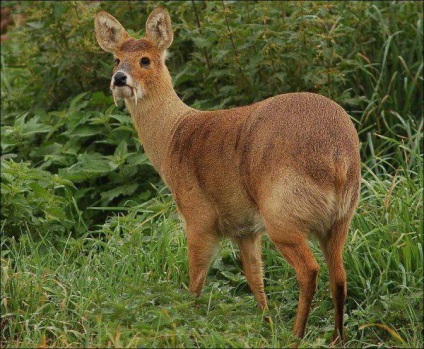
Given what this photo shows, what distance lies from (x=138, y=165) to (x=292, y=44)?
1440 mm

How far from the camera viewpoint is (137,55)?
20.8 ft

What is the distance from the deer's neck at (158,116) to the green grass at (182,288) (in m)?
0.66

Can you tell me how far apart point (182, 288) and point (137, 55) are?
1393mm

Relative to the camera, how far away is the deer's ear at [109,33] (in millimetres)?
6586

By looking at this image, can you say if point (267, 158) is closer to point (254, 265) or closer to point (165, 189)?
point (254, 265)

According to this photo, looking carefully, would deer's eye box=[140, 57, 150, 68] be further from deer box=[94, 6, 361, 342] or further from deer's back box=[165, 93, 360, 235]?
deer's back box=[165, 93, 360, 235]

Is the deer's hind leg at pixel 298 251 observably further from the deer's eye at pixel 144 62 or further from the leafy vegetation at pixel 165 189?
the deer's eye at pixel 144 62

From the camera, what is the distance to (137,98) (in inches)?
250

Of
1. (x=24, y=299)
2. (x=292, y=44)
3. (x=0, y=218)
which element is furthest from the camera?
(x=292, y=44)

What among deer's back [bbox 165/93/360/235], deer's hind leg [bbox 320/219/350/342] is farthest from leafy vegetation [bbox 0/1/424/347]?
deer's back [bbox 165/93/360/235]

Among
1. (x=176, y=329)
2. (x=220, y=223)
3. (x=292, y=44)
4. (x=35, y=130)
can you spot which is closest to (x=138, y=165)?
(x=35, y=130)

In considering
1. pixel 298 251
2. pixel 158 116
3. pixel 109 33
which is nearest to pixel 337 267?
pixel 298 251

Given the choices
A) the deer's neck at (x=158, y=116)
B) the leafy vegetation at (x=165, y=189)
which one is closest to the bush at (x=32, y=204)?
the leafy vegetation at (x=165, y=189)

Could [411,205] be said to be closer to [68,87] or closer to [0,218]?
[0,218]
